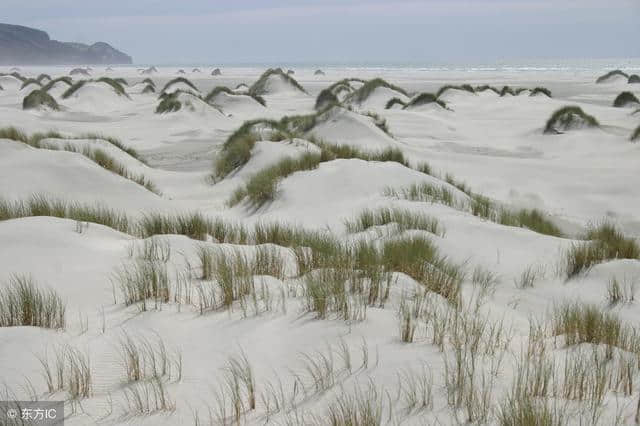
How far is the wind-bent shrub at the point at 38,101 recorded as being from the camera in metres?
17.7

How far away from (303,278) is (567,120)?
39.5 ft

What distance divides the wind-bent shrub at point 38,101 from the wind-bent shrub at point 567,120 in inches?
591

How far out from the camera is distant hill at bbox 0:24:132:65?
467ft

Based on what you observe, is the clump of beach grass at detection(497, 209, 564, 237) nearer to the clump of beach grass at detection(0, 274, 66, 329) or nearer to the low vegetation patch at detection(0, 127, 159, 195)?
the low vegetation patch at detection(0, 127, 159, 195)

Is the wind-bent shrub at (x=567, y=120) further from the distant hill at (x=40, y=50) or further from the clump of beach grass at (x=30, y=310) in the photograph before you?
the distant hill at (x=40, y=50)

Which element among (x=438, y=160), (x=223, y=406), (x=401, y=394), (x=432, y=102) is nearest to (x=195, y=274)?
(x=223, y=406)

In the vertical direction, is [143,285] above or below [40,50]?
below

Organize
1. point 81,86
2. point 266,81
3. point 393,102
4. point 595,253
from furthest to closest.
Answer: point 266,81 → point 81,86 → point 393,102 → point 595,253

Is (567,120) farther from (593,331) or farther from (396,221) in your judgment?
(593,331)

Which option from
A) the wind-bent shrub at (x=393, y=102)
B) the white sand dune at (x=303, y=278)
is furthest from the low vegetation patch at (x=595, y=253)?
the wind-bent shrub at (x=393, y=102)

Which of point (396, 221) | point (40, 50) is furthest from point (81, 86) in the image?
point (40, 50)

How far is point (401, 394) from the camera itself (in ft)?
7.73

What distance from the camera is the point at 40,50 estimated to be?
152500 millimetres

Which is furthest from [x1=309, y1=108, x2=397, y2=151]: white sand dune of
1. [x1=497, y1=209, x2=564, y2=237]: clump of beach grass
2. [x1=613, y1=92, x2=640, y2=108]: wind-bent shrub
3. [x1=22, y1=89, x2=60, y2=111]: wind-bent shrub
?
[x1=613, y1=92, x2=640, y2=108]: wind-bent shrub
